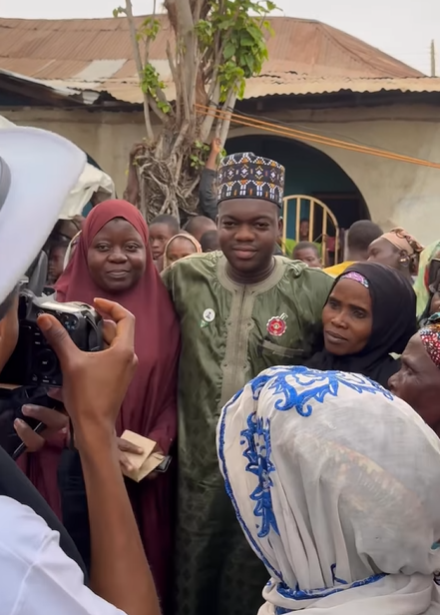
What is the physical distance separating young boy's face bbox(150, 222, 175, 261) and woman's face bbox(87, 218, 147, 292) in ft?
9.48

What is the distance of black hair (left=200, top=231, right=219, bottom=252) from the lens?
5469 mm

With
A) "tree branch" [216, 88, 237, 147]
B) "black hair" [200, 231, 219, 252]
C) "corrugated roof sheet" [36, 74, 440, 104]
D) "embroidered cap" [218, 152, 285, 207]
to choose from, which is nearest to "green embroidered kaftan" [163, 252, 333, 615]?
"embroidered cap" [218, 152, 285, 207]

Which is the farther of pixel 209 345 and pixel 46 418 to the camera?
pixel 209 345

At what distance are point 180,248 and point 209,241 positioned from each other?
2.68 ft

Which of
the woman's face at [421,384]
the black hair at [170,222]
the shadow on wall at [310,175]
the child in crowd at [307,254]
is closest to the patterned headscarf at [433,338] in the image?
the woman's face at [421,384]

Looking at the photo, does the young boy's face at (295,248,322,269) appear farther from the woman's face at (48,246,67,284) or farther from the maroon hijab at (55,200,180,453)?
the maroon hijab at (55,200,180,453)

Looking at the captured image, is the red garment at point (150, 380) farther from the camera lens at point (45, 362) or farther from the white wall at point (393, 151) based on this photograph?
the white wall at point (393, 151)

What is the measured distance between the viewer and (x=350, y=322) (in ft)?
7.80

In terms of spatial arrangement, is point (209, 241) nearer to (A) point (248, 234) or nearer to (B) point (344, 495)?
(A) point (248, 234)

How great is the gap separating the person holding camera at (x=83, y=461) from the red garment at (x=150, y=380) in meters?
1.41

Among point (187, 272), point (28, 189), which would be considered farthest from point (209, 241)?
point (28, 189)

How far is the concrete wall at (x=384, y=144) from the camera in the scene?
30.3 ft

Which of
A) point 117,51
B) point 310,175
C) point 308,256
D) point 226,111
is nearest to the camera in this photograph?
point 308,256

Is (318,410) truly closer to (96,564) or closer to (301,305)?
(96,564)
